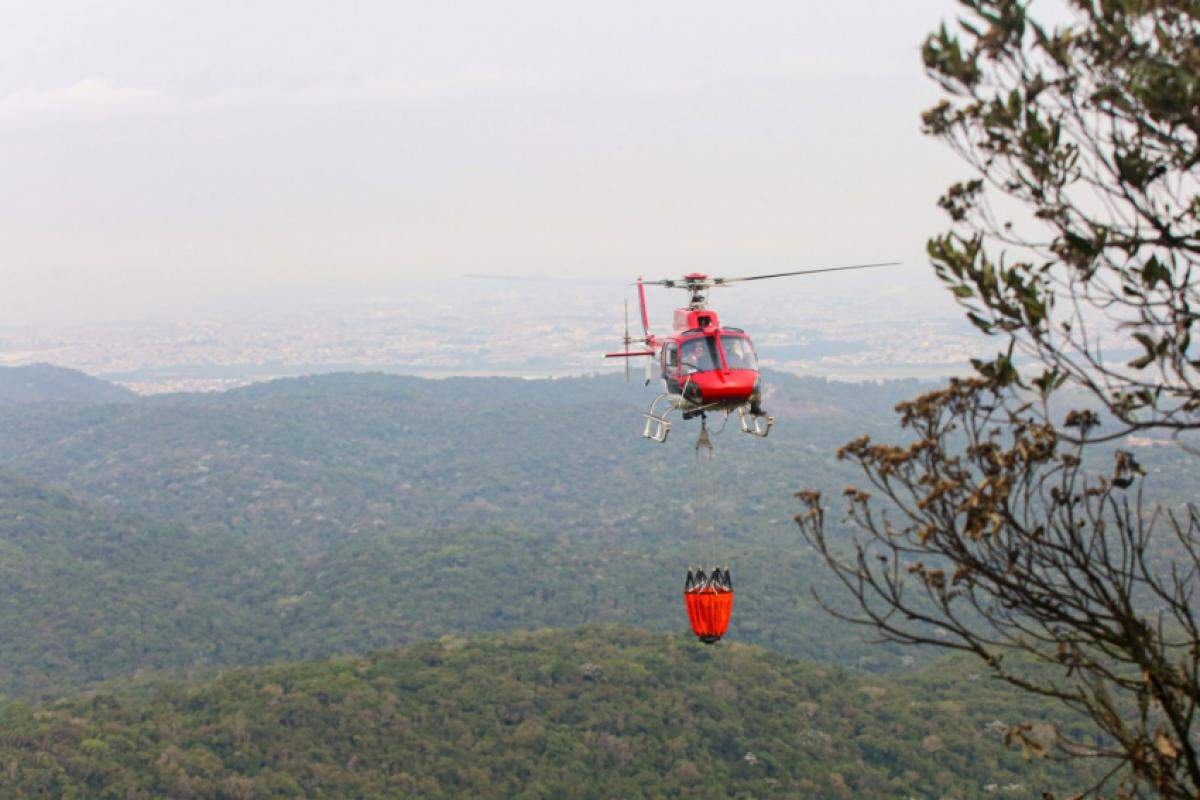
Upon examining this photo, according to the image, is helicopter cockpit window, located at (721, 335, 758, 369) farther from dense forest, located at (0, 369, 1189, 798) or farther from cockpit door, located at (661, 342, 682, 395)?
dense forest, located at (0, 369, 1189, 798)

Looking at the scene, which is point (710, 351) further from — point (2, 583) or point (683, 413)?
point (2, 583)

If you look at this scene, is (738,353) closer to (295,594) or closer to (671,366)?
(671,366)

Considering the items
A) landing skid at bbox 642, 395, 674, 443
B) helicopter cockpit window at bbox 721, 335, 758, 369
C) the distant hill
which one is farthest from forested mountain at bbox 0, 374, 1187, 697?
helicopter cockpit window at bbox 721, 335, 758, 369

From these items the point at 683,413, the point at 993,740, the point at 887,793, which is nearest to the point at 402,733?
the point at 887,793

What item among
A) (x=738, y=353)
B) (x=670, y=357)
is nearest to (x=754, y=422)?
(x=738, y=353)

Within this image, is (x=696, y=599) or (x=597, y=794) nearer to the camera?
(x=696, y=599)

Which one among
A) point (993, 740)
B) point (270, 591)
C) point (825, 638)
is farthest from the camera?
point (270, 591)
